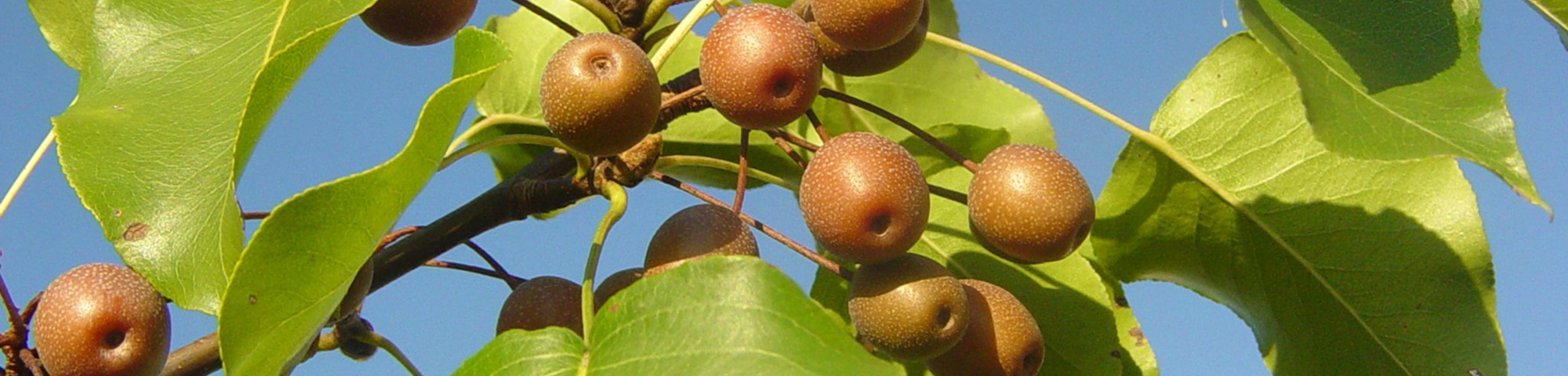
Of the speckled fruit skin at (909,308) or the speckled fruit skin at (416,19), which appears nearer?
the speckled fruit skin at (909,308)

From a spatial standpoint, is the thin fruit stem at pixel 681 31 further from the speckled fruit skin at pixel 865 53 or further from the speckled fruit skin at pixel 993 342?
the speckled fruit skin at pixel 993 342

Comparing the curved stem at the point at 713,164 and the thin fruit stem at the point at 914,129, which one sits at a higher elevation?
the thin fruit stem at the point at 914,129

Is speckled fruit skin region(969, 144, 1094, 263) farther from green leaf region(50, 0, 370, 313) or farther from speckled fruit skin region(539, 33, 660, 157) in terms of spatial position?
green leaf region(50, 0, 370, 313)

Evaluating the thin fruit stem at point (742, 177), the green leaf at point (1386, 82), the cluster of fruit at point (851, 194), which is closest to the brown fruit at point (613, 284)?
the cluster of fruit at point (851, 194)

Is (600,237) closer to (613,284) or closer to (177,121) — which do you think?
(613,284)

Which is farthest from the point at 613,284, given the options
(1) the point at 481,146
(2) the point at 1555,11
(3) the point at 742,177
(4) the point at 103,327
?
(2) the point at 1555,11

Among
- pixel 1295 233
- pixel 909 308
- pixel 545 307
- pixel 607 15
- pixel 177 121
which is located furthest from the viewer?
pixel 1295 233
